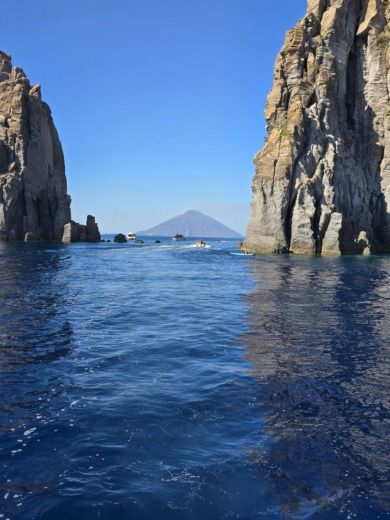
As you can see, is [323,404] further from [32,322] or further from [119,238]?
[119,238]

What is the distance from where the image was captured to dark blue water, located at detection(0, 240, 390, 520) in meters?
7.89

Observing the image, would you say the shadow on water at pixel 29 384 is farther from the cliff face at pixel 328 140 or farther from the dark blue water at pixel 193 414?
the cliff face at pixel 328 140

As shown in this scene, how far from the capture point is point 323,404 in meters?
12.2

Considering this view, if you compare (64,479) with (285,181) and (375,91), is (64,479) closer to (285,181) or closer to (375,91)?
(285,181)

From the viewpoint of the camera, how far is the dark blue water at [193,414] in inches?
311

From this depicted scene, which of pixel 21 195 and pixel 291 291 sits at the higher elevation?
pixel 21 195

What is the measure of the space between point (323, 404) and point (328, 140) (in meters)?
73.8

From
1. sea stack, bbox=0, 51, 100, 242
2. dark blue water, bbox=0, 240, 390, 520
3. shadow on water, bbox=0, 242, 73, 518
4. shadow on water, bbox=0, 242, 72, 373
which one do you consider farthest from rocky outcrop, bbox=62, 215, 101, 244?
dark blue water, bbox=0, 240, 390, 520

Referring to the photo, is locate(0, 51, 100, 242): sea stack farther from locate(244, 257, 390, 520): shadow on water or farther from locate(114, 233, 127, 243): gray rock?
locate(244, 257, 390, 520): shadow on water

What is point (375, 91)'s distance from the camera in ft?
286

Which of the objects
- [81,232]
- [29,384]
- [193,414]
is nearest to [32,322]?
[29,384]

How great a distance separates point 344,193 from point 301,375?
69.0m

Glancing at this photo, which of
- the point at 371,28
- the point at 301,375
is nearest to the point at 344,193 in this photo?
the point at 371,28

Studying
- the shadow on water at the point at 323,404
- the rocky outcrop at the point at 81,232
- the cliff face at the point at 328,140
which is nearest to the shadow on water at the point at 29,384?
the shadow on water at the point at 323,404
